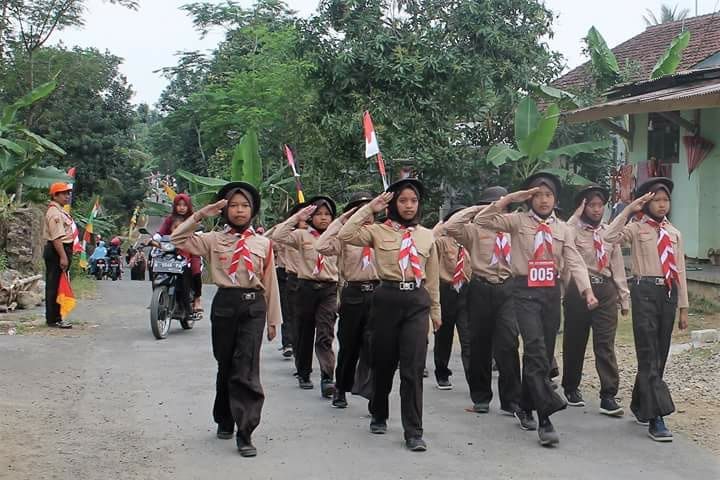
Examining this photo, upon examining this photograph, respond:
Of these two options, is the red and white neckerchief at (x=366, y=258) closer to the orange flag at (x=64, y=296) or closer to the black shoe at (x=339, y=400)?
the black shoe at (x=339, y=400)

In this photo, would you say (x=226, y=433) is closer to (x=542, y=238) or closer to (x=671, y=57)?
(x=542, y=238)

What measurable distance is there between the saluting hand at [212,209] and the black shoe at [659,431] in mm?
3566

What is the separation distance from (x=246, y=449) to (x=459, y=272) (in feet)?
12.1

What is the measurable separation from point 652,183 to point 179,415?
13.8 feet

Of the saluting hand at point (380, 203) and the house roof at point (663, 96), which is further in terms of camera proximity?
A: the house roof at point (663, 96)

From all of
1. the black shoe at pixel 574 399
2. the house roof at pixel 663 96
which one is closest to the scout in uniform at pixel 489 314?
the black shoe at pixel 574 399

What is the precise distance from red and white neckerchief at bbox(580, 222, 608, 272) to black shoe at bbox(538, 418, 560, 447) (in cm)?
182

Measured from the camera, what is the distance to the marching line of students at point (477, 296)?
671 cm

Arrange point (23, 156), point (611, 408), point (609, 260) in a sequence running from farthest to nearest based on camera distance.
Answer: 1. point (23, 156)
2. point (609, 260)
3. point (611, 408)

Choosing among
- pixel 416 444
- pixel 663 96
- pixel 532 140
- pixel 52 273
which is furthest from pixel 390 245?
pixel 532 140

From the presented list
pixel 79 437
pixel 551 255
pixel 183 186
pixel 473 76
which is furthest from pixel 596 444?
pixel 183 186

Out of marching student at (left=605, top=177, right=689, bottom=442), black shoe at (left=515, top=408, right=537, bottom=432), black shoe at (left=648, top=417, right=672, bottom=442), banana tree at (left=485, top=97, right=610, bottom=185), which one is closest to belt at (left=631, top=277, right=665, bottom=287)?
marching student at (left=605, top=177, right=689, bottom=442)

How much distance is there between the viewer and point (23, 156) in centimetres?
1933

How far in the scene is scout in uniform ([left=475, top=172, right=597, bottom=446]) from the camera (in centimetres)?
705
